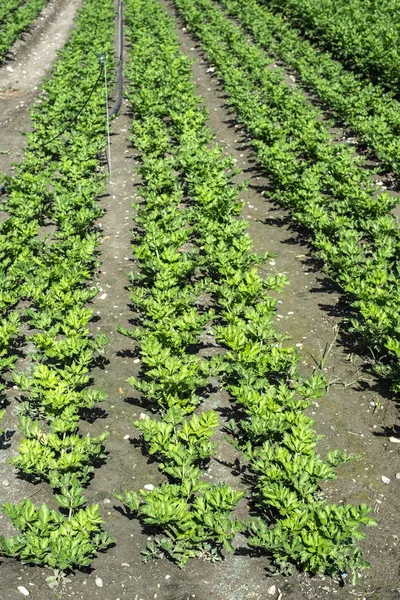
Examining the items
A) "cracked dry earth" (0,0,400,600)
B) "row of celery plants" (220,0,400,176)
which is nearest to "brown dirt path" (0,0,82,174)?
"cracked dry earth" (0,0,400,600)

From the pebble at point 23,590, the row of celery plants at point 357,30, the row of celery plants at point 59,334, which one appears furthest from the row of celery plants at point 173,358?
the row of celery plants at point 357,30

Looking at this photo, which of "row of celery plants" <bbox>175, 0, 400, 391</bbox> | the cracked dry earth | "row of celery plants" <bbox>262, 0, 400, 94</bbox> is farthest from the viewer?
"row of celery plants" <bbox>262, 0, 400, 94</bbox>

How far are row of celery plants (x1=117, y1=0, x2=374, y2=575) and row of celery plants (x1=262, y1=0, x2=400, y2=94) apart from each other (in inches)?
267

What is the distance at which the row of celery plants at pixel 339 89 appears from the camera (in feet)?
39.7

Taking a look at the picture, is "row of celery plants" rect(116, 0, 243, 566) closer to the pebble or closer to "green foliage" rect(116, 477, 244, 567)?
"green foliage" rect(116, 477, 244, 567)

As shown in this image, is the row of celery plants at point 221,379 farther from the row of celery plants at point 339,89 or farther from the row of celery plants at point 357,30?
the row of celery plants at point 357,30

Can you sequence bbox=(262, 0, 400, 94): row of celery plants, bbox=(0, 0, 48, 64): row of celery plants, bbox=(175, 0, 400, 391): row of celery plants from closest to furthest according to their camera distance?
bbox=(175, 0, 400, 391): row of celery plants
bbox=(262, 0, 400, 94): row of celery plants
bbox=(0, 0, 48, 64): row of celery plants

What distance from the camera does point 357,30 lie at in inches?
725

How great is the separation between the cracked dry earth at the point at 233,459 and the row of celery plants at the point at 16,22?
10.7 metres

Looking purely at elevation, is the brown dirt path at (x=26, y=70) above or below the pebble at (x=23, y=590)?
above

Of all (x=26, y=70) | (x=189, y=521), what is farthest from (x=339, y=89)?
(x=189, y=521)

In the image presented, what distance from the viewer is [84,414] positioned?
6.51 m

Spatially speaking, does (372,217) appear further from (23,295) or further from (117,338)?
(23,295)

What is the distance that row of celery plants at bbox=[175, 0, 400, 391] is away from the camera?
24.1 feet
